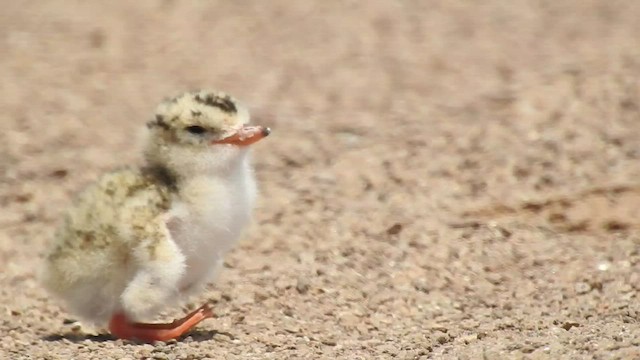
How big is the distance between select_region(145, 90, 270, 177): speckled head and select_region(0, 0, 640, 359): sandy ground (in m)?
0.79

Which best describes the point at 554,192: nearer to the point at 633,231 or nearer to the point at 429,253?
the point at 633,231

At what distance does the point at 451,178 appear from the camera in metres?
8.38

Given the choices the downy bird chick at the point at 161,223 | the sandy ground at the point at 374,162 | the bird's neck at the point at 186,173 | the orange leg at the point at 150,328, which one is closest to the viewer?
the downy bird chick at the point at 161,223

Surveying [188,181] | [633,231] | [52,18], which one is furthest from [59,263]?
[52,18]

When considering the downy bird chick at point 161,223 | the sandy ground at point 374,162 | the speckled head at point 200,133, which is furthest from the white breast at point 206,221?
the sandy ground at point 374,162

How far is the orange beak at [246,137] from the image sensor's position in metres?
6.04

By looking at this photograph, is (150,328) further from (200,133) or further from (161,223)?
(200,133)

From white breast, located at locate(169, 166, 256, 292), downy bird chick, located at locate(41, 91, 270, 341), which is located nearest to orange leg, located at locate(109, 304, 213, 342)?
downy bird chick, located at locate(41, 91, 270, 341)

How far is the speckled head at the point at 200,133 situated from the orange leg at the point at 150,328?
661 millimetres

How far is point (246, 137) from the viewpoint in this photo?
604 cm

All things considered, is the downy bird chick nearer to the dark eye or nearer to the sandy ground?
the dark eye

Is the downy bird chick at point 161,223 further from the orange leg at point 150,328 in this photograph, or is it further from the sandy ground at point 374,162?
the sandy ground at point 374,162

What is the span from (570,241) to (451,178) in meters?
1.17

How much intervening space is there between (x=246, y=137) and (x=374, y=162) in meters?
2.70
